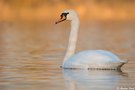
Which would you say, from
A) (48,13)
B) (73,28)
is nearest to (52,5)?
(48,13)

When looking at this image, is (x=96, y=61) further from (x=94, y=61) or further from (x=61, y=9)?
(x=61, y=9)

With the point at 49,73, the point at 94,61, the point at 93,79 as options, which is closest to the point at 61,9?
the point at 94,61

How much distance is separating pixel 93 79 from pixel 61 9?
3058 cm

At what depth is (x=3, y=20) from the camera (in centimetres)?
4303

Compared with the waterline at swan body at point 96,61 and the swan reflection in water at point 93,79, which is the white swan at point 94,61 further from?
the swan reflection in water at point 93,79

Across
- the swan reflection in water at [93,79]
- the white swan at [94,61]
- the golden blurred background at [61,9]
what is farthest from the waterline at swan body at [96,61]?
the golden blurred background at [61,9]

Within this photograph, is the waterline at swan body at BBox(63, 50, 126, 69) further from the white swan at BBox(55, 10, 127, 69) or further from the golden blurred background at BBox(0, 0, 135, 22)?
the golden blurred background at BBox(0, 0, 135, 22)

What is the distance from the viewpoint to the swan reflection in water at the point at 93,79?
12422 mm

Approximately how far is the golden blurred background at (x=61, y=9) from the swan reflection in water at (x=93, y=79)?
28.9 meters

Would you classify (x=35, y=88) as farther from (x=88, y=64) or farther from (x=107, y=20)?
(x=107, y=20)

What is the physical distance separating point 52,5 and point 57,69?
3047 centimetres

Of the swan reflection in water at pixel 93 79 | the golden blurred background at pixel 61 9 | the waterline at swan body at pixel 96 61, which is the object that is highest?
the golden blurred background at pixel 61 9

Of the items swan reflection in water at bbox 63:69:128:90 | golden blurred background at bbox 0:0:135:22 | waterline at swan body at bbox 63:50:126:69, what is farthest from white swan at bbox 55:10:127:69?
golden blurred background at bbox 0:0:135:22

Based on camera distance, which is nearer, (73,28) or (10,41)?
(73,28)
